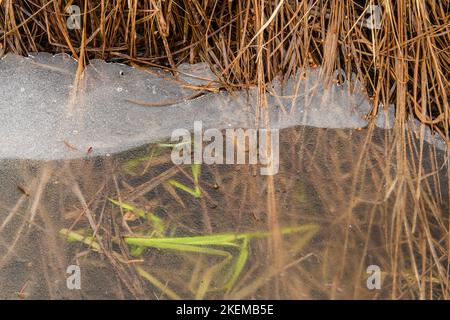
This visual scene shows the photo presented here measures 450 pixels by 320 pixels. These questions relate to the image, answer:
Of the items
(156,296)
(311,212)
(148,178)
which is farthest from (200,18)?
(156,296)

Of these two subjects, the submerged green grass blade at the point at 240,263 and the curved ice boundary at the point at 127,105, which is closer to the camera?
the submerged green grass blade at the point at 240,263

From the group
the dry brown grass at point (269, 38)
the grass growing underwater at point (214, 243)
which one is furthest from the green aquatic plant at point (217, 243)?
the dry brown grass at point (269, 38)

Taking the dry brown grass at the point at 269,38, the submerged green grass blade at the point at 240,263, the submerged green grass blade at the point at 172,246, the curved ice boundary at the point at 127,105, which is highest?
the dry brown grass at the point at 269,38

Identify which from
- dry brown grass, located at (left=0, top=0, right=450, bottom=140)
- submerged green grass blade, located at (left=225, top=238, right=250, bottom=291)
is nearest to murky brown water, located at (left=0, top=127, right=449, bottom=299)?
submerged green grass blade, located at (left=225, top=238, right=250, bottom=291)

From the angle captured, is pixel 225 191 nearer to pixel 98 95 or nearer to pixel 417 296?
pixel 98 95

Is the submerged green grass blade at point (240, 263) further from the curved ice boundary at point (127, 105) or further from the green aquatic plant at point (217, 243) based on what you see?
the curved ice boundary at point (127, 105)

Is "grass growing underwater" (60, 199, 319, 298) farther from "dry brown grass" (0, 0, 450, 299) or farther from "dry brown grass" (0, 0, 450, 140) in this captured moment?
"dry brown grass" (0, 0, 450, 140)
